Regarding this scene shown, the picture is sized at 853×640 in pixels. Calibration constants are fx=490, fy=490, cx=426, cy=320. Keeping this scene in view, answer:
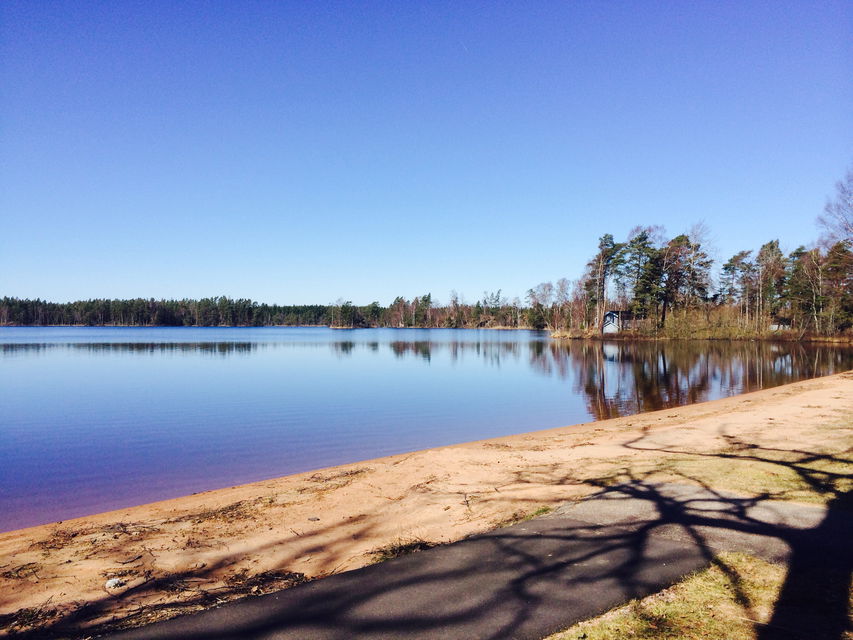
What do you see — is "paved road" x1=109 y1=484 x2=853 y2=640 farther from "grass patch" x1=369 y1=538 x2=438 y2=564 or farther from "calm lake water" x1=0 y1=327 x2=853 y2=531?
"calm lake water" x1=0 y1=327 x2=853 y2=531

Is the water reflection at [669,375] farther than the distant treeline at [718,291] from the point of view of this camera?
No

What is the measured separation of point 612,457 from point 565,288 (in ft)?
364

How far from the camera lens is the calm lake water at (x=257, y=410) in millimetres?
11008

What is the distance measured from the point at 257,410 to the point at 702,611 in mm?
17615

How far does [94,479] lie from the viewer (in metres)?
10.8

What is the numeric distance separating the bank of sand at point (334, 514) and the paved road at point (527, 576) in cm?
57

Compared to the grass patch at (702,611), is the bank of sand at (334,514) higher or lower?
lower

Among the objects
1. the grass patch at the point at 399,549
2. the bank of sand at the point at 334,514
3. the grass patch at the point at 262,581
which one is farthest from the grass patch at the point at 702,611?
the grass patch at the point at 262,581

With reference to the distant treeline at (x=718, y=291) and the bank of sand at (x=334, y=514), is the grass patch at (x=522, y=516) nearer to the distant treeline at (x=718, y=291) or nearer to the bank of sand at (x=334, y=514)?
the bank of sand at (x=334, y=514)

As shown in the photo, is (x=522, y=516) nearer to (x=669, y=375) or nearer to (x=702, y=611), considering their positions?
(x=702, y=611)

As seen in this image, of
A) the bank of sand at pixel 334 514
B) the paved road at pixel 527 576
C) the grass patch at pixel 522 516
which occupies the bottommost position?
the bank of sand at pixel 334 514

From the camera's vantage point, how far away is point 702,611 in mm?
3303

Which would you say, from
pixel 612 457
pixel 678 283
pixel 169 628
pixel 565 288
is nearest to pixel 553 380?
pixel 612 457

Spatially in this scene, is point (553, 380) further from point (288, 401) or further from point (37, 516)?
point (37, 516)
